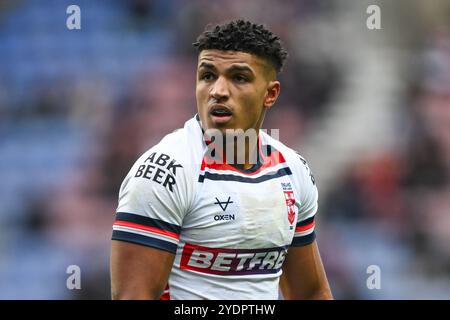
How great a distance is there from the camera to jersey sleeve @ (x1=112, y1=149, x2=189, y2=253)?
342cm

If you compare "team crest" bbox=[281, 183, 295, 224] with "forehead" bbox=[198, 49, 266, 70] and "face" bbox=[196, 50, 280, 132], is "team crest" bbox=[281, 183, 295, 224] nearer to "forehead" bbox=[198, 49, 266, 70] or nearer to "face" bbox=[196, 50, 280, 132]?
"face" bbox=[196, 50, 280, 132]

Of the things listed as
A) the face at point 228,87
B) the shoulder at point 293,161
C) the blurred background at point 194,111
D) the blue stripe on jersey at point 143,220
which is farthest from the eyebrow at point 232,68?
the blurred background at point 194,111

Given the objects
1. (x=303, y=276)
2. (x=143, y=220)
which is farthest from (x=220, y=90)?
(x=303, y=276)

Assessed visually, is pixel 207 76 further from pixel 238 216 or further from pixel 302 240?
pixel 302 240

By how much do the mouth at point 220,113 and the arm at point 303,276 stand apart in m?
0.77

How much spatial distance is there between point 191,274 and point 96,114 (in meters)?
4.53

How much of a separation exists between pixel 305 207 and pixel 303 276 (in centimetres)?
35

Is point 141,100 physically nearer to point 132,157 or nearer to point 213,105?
point 132,157

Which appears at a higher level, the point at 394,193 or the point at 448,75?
the point at 448,75

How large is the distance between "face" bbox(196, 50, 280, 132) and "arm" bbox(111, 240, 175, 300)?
67 cm

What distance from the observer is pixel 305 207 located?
4.06m

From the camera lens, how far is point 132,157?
302 inches

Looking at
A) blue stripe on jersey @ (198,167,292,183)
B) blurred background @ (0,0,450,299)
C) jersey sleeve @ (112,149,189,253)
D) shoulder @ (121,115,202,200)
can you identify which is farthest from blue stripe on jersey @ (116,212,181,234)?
blurred background @ (0,0,450,299)
